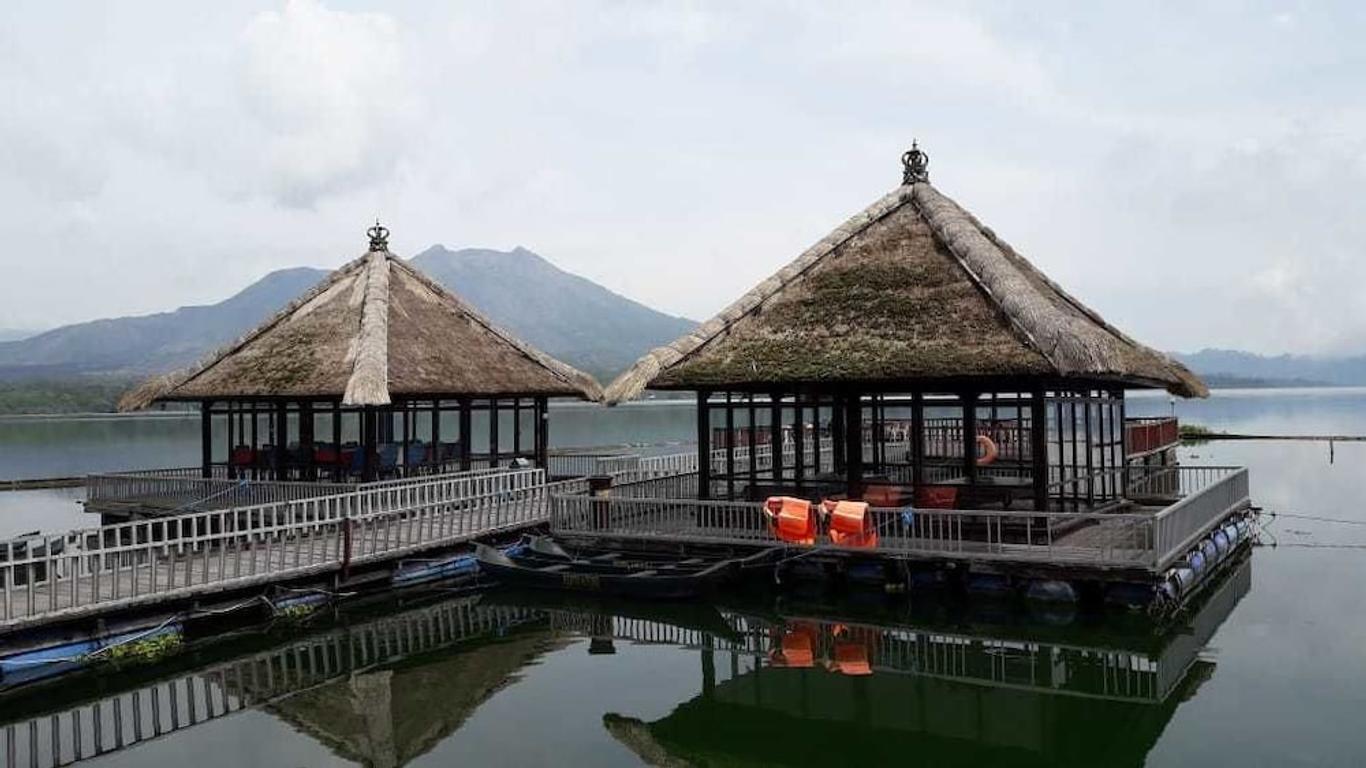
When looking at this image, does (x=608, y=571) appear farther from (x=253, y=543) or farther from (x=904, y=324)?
(x=904, y=324)

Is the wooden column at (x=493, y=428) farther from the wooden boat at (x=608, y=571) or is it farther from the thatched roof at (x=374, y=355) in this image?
the wooden boat at (x=608, y=571)

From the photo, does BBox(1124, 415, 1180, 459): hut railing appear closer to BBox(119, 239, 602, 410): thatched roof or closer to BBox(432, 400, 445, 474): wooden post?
BBox(119, 239, 602, 410): thatched roof

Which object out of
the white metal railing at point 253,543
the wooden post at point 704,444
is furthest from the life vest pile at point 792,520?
the white metal railing at point 253,543

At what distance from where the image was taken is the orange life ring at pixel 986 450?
79.2ft

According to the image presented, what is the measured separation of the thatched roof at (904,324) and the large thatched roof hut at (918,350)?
0.11 ft

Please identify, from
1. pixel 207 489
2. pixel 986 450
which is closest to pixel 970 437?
pixel 986 450

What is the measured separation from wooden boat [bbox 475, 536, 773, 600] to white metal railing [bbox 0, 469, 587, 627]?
1.28m

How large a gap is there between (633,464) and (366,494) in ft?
47.4

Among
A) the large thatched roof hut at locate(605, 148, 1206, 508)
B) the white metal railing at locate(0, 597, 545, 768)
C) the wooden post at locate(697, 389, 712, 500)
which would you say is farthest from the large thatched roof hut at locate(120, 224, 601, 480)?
the wooden post at locate(697, 389, 712, 500)

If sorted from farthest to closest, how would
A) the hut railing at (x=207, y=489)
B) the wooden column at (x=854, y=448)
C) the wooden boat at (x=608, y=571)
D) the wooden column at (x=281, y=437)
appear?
1. the wooden column at (x=281, y=437)
2. the hut railing at (x=207, y=489)
3. the wooden column at (x=854, y=448)
4. the wooden boat at (x=608, y=571)

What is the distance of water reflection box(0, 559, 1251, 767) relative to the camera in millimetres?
12930

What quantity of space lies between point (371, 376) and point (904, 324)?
37.2ft

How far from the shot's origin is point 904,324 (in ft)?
65.4

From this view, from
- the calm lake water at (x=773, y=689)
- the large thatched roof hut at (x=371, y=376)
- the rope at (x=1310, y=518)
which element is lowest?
the calm lake water at (x=773, y=689)
